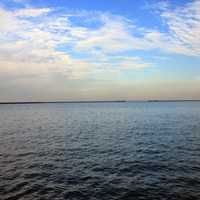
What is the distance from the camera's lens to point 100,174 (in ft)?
67.4

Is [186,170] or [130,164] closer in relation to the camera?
[186,170]

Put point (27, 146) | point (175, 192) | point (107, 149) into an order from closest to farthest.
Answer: point (175, 192) < point (107, 149) < point (27, 146)

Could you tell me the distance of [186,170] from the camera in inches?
846

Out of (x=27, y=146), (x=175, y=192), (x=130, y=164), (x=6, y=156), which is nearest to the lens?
(x=175, y=192)

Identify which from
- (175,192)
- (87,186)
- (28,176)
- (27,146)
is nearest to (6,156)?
(27,146)

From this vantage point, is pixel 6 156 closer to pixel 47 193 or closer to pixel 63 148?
pixel 63 148

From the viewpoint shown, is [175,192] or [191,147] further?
[191,147]

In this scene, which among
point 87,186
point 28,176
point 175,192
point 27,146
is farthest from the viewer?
point 27,146

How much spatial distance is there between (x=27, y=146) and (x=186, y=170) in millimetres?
22077

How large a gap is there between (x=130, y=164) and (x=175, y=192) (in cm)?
746

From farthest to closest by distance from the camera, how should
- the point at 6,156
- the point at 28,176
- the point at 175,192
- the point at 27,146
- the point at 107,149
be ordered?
1. the point at 27,146
2. the point at 107,149
3. the point at 6,156
4. the point at 28,176
5. the point at 175,192

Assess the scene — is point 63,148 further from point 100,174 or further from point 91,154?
point 100,174

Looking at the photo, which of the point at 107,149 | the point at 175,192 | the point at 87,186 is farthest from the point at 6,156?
the point at 175,192

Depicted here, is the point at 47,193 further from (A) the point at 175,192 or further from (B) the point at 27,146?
(B) the point at 27,146
